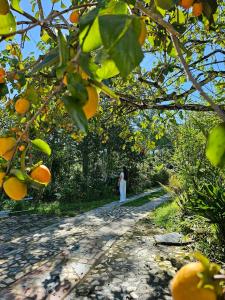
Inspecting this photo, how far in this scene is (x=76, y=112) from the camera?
0.52 m

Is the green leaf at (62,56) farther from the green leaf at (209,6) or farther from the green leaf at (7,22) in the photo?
the green leaf at (209,6)

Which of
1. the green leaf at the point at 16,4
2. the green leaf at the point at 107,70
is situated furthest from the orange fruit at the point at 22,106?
the green leaf at the point at 107,70

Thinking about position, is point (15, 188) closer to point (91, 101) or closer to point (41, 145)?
point (41, 145)

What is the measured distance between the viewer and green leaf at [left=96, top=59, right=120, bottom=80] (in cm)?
55

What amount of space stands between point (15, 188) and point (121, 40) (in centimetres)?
46

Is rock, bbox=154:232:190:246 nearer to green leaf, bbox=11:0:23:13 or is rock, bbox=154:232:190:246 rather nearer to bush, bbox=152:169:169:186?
green leaf, bbox=11:0:23:13

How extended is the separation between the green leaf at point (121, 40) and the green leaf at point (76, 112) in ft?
0.34

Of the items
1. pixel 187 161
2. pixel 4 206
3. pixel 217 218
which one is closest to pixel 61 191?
pixel 4 206

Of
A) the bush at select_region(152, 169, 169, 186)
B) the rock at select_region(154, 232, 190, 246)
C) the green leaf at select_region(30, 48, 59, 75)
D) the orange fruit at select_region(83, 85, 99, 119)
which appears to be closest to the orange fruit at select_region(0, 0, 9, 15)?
the green leaf at select_region(30, 48, 59, 75)

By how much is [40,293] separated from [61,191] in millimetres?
10151

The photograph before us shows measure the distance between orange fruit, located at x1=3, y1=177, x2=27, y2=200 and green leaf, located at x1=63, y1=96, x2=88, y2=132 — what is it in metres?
0.31

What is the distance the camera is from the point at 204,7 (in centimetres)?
100

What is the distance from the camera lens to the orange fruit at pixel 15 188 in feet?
2.56

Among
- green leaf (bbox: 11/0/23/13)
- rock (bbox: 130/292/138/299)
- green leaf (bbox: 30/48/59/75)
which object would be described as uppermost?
green leaf (bbox: 11/0/23/13)
